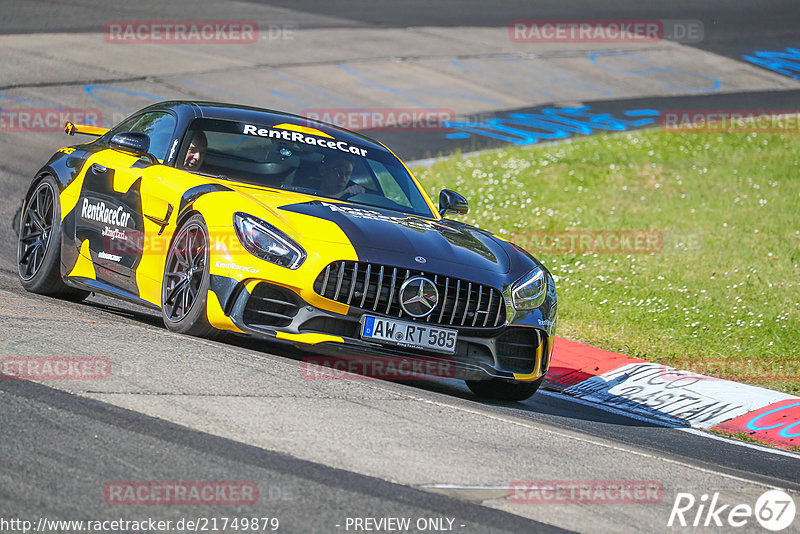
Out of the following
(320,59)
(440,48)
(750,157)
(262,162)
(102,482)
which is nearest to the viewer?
(102,482)

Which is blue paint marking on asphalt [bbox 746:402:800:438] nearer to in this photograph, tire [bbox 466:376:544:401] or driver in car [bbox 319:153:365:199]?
tire [bbox 466:376:544:401]

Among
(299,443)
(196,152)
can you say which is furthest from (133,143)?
(299,443)

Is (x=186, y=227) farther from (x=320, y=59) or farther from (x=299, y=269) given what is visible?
(x=320, y=59)

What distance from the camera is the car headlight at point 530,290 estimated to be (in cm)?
694

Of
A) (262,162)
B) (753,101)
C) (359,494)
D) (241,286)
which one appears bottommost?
(359,494)

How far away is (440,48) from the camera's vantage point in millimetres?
24938

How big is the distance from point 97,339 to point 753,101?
1895 cm

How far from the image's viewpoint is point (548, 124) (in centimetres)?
2048

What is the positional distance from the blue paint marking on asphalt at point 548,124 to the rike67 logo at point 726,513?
46.1ft

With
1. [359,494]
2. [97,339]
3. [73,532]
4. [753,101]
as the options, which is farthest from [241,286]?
[753,101]

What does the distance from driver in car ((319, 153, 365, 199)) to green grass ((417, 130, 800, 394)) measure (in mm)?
3005

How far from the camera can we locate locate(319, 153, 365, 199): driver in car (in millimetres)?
7766

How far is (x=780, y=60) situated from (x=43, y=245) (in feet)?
74.3

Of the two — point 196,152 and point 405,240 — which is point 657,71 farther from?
point 405,240
